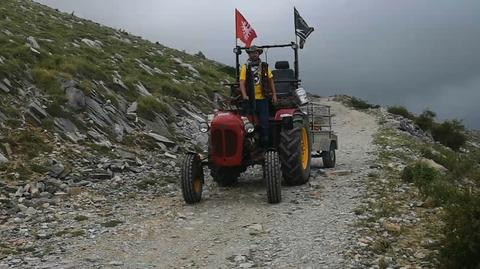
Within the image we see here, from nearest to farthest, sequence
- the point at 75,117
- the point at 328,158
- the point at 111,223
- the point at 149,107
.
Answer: the point at 111,223, the point at 75,117, the point at 328,158, the point at 149,107

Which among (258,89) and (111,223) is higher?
(258,89)

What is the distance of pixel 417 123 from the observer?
36.8 metres

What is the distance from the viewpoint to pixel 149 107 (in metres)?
17.9

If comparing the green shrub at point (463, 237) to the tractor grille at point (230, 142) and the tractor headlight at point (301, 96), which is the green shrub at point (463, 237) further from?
the tractor headlight at point (301, 96)

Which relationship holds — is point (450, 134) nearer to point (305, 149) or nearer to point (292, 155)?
point (305, 149)

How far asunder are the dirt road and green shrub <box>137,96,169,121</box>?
593 cm

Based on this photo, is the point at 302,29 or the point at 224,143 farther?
the point at 302,29

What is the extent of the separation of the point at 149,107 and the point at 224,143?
792cm

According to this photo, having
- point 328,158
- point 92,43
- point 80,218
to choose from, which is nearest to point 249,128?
point 80,218

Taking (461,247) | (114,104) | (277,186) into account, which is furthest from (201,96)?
(461,247)

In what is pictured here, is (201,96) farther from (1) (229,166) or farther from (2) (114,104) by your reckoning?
(1) (229,166)

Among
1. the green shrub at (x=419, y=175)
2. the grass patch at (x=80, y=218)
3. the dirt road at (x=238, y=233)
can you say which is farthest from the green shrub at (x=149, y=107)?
the green shrub at (x=419, y=175)

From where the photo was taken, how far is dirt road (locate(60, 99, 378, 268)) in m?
7.35

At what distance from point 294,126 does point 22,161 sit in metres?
5.86
